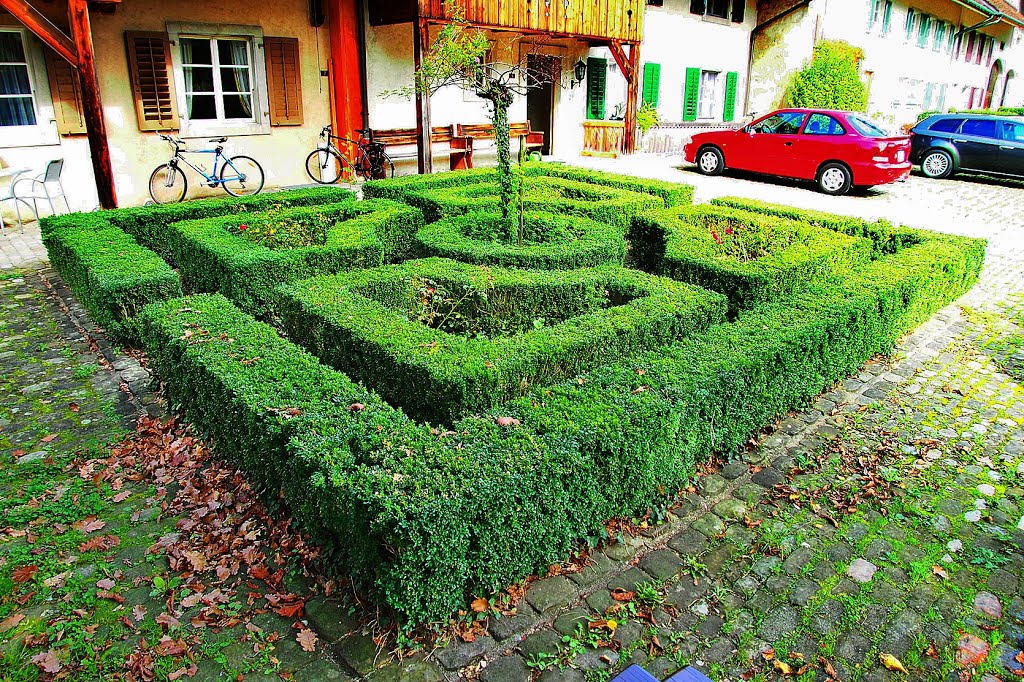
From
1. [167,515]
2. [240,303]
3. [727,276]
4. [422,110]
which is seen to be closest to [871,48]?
[422,110]

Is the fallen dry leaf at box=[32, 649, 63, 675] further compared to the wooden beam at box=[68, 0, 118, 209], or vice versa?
the wooden beam at box=[68, 0, 118, 209]

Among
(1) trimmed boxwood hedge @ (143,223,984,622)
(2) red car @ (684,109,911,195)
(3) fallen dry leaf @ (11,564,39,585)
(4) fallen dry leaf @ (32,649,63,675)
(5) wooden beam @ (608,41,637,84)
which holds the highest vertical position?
(5) wooden beam @ (608,41,637,84)

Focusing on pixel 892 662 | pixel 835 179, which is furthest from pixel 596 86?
pixel 892 662

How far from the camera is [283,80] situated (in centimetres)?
1274

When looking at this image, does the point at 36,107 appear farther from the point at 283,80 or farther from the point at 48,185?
the point at 283,80

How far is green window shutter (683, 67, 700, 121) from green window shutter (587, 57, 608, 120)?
329cm

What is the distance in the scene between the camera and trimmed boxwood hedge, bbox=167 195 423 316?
6.77m

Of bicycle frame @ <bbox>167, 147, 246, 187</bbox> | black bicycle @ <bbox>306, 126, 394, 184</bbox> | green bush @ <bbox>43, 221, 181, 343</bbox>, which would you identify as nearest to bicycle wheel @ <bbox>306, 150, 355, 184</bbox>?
black bicycle @ <bbox>306, 126, 394, 184</bbox>

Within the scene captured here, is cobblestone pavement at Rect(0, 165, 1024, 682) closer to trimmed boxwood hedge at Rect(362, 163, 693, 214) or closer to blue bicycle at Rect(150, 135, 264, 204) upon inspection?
trimmed boxwood hedge at Rect(362, 163, 693, 214)

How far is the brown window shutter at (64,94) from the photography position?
10477mm

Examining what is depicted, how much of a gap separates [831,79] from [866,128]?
8.52m

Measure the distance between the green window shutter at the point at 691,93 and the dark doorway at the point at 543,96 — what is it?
5.08m

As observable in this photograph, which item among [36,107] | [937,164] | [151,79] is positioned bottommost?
[937,164]

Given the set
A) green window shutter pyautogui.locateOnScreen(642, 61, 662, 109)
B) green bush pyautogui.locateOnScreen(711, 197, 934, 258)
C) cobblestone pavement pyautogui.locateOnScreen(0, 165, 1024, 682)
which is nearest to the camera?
cobblestone pavement pyautogui.locateOnScreen(0, 165, 1024, 682)
